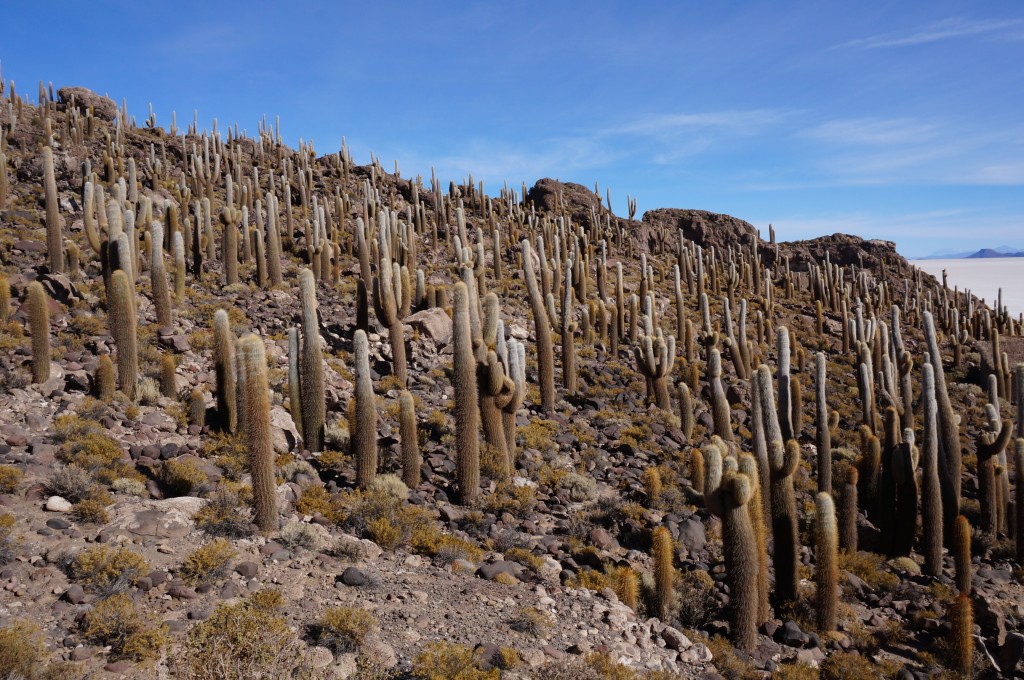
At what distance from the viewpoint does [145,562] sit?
6578 millimetres

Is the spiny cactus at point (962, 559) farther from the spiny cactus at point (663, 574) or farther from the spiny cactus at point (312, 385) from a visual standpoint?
the spiny cactus at point (312, 385)

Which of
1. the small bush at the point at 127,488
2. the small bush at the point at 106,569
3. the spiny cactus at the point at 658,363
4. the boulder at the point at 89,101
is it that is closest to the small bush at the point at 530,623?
the small bush at the point at 106,569

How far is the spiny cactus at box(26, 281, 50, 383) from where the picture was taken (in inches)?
403

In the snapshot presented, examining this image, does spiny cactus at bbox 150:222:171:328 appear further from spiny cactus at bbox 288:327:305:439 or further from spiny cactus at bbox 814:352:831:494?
spiny cactus at bbox 814:352:831:494

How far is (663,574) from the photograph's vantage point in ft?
25.3

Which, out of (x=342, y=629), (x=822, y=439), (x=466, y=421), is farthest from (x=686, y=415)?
(x=342, y=629)

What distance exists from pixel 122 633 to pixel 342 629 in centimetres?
183

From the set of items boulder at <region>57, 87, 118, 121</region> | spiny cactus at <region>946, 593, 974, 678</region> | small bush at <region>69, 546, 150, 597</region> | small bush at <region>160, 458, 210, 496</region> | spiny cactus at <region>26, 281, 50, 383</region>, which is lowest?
spiny cactus at <region>946, 593, 974, 678</region>

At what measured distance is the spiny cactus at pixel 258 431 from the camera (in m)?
8.01

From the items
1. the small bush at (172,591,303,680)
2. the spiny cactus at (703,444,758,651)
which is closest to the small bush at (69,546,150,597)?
the small bush at (172,591,303,680)

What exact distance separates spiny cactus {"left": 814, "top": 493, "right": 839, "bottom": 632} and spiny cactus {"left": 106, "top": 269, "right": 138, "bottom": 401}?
10555 millimetres

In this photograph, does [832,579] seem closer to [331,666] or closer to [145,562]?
[331,666]

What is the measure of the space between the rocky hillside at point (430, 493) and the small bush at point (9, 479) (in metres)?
0.10

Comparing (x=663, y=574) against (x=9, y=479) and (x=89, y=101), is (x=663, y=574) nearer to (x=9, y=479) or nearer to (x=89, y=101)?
(x=9, y=479)
